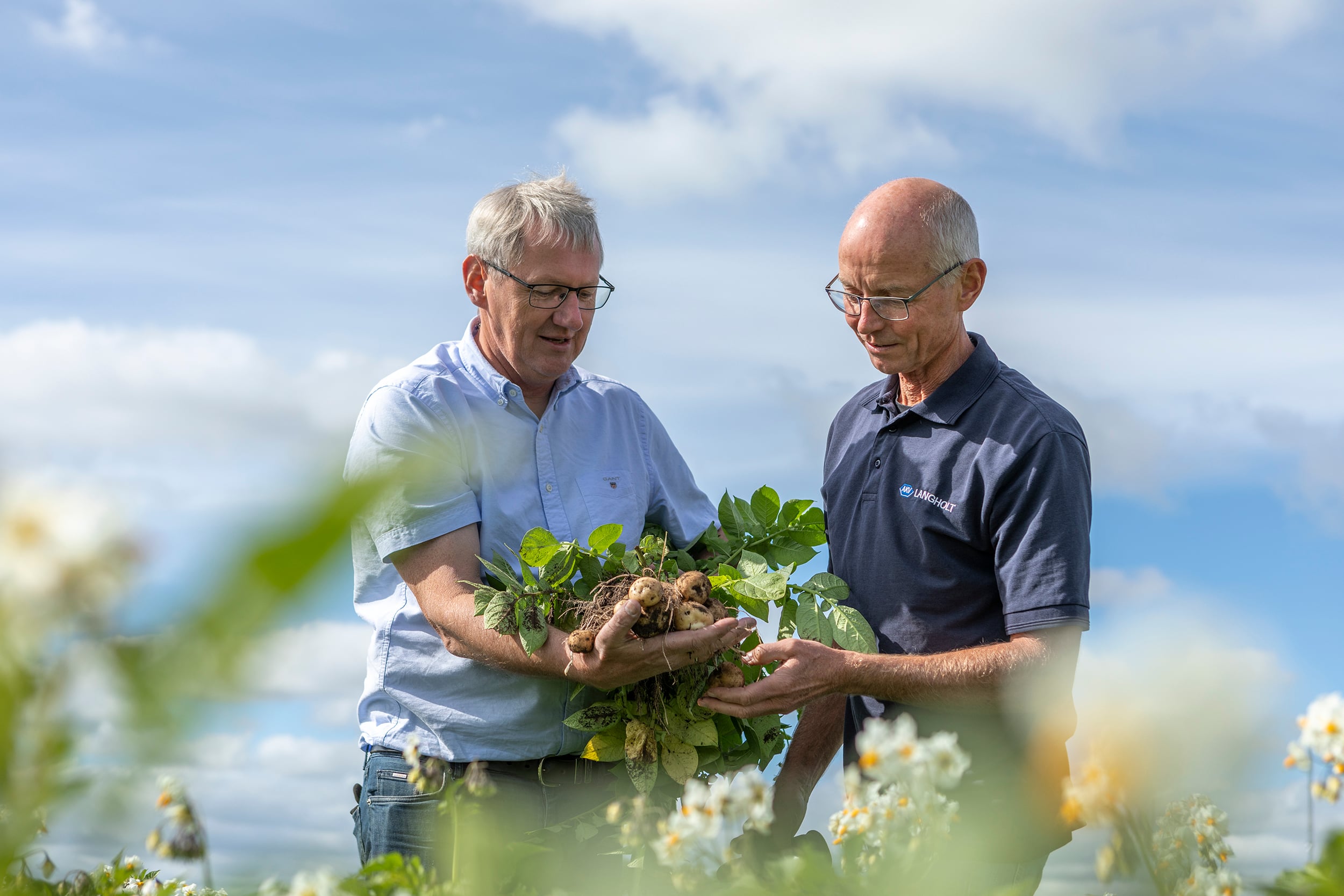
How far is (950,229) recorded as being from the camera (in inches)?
146

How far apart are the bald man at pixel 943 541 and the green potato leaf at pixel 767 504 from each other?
238 millimetres

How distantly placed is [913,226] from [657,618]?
161 centimetres

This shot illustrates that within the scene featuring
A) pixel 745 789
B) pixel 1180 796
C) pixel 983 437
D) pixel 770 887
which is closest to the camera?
pixel 1180 796

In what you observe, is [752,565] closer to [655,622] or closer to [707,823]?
[655,622]

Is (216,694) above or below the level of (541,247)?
below

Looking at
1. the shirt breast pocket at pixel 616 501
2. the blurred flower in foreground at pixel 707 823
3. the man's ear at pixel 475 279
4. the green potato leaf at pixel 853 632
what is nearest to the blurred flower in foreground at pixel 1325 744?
the blurred flower in foreground at pixel 707 823

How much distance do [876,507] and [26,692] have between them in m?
3.21

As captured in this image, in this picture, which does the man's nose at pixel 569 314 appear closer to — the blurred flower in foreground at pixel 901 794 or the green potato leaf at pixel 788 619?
the green potato leaf at pixel 788 619

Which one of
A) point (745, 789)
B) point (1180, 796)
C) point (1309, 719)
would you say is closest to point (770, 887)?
point (745, 789)

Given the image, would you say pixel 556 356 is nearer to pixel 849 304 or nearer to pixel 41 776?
pixel 849 304

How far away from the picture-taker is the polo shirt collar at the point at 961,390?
360 centimetres

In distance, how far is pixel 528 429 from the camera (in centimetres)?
375

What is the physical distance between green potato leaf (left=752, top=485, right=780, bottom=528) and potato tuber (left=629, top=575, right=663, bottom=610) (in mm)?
924

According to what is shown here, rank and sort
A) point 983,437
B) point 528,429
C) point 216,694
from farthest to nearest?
point 528,429 < point 983,437 < point 216,694
